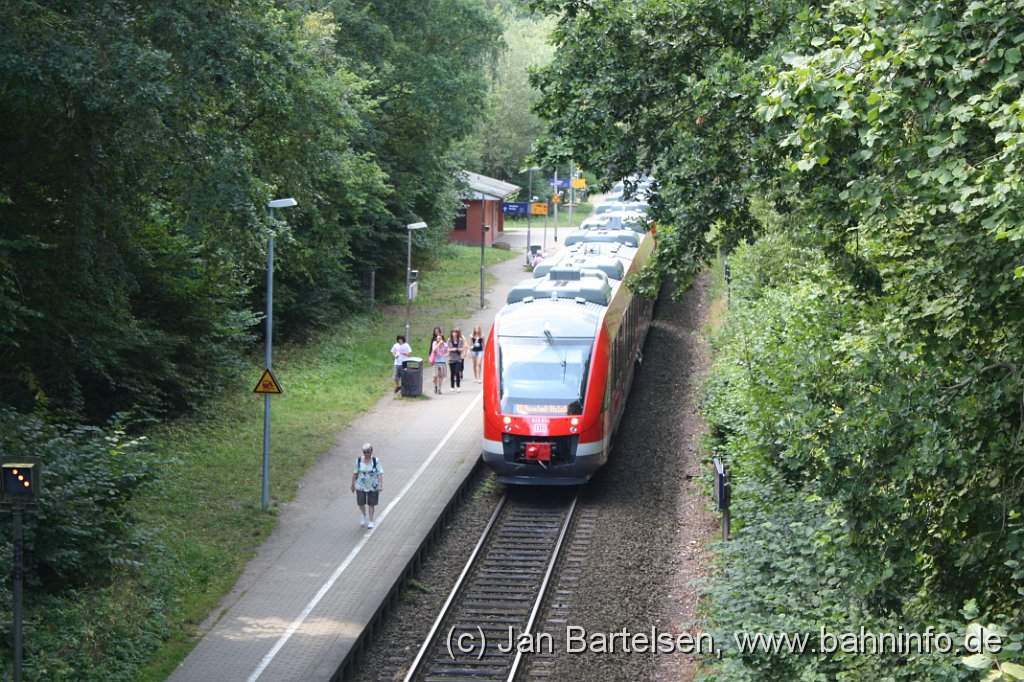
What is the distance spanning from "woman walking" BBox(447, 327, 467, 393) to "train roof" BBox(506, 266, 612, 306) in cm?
534

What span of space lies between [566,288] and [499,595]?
7.63m

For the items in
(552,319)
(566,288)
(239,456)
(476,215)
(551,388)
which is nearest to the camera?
(551,388)

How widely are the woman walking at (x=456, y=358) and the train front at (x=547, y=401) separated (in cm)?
820

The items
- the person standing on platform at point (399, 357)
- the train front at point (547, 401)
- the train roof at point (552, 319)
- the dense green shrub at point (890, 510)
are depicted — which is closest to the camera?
the dense green shrub at point (890, 510)

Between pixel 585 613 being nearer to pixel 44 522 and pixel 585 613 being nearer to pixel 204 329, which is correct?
pixel 44 522

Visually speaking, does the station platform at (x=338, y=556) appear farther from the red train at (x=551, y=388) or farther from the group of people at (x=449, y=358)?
the red train at (x=551, y=388)

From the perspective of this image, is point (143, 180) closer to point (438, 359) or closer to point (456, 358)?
point (438, 359)

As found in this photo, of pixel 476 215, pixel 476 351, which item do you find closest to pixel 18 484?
pixel 476 351

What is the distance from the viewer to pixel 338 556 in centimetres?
1706

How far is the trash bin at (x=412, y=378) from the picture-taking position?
27609 millimetres

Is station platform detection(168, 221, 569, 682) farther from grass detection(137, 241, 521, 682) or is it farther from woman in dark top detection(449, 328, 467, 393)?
woman in dark top detection(449, 328, 467, 393)

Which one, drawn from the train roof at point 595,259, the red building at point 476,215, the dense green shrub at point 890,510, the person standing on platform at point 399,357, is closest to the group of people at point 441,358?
the person standing on platform at point 399,357

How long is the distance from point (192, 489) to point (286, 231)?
456 centimetres

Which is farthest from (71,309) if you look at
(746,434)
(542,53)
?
(542,53)
